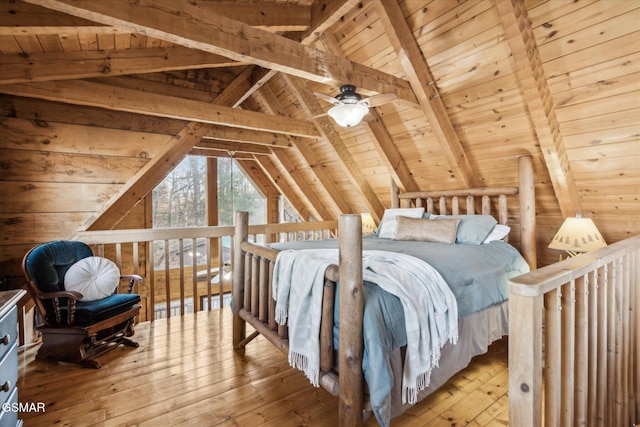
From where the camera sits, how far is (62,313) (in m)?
2.27

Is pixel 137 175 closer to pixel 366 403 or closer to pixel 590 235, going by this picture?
pixel 366 403

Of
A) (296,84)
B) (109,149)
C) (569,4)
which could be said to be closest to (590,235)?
(569,4)

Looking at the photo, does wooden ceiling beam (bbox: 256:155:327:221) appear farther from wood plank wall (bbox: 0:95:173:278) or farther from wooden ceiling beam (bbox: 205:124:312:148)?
wood plank wall (bbox: 0:95:173:278)

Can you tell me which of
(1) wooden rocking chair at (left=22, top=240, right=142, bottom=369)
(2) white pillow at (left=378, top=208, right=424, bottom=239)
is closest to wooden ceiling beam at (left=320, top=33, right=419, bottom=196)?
(2) white pillow at (left=378, top=208, right=424, bottom=239)

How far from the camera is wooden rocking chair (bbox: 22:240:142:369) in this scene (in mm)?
2225

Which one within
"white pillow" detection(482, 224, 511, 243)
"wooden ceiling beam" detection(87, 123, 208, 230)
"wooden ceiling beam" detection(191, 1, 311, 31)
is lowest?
"white pillow" detection(482, 224, 511, 243)

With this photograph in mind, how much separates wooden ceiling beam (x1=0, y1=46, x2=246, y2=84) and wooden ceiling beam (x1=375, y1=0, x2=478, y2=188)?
1.50 meters

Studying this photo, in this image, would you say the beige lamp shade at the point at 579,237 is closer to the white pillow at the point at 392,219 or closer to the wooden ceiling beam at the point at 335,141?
the white pillow at the point at 392,219

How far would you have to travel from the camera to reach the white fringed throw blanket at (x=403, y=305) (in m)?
1.53

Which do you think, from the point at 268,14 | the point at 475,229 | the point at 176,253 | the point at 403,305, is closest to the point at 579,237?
the point at 475,229

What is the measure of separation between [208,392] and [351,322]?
118 centimetres

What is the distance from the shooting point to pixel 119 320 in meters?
2.49

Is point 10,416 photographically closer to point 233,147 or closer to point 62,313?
point 62,313

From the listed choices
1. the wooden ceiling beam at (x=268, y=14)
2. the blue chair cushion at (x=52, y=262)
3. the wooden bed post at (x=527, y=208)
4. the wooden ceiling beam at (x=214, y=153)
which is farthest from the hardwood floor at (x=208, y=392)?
the wooden ceiling beam at (x=214, y=153)
